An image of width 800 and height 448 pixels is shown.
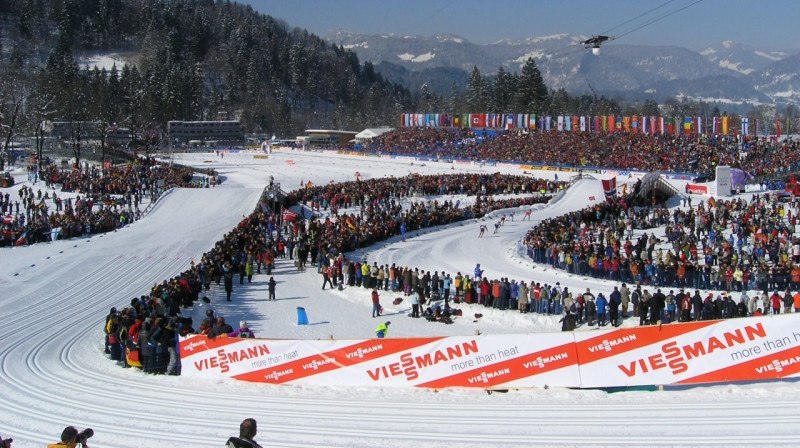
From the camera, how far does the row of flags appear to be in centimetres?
5566

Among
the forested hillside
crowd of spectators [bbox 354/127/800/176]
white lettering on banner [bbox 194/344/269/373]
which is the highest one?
the forested hillside

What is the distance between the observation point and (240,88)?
457 feet

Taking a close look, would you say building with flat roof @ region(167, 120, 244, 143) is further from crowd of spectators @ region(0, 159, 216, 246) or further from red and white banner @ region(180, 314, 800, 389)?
red and white banner @ region(180, 314, 800, 389)

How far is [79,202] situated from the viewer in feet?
107

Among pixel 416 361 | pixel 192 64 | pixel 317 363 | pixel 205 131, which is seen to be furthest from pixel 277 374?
pixel 192 64

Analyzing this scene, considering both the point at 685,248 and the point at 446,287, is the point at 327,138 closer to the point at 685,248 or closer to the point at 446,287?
the point at 685,248

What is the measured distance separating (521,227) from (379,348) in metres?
23.0

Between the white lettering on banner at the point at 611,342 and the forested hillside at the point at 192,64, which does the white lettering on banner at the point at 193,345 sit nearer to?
the white lettering on banner at the point at 611,342

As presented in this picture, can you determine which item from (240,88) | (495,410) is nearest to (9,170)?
(495,410)

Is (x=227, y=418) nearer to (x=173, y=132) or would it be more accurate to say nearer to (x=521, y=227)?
(x=521, y=227)

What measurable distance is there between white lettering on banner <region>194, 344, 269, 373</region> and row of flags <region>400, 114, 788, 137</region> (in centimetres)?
5164

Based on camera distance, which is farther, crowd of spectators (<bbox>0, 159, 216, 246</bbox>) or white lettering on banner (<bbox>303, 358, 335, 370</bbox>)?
crowd of spectators (<bbox>0, 159, 216, 246</bbox>)

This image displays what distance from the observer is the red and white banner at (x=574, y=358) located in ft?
33.6

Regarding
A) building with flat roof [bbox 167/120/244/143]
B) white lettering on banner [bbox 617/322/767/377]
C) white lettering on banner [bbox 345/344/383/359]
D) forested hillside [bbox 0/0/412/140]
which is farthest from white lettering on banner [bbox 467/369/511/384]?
forested hillside [bbox 0/0/412/140]
